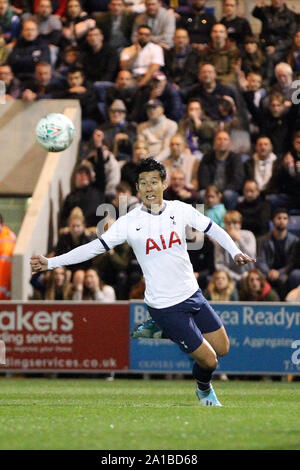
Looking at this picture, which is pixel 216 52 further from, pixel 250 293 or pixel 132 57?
pixel 250 293

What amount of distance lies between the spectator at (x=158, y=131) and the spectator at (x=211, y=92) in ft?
2.25

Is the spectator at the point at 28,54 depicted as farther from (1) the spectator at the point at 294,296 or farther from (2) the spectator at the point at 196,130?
(1) the spectator at the point at 294,296

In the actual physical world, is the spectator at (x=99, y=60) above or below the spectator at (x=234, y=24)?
below

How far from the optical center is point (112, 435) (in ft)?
28.2

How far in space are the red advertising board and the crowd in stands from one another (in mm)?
562

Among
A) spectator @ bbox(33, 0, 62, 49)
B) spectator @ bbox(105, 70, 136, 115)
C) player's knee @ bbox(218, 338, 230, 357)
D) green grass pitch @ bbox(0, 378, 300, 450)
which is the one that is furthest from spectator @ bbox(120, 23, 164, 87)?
player's knee @ bbox(218, 338, 230, 357)

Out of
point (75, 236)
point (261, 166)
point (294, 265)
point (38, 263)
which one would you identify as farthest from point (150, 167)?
point (261, 166)

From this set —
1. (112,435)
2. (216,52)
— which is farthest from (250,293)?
(112,435)

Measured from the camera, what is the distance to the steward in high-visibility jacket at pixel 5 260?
60.4ft

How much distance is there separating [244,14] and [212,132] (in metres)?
4.63

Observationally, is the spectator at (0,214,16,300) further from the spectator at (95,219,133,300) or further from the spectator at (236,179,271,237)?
the spectator at (236,179,271,237)

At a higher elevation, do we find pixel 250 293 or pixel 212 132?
pixel 212 132

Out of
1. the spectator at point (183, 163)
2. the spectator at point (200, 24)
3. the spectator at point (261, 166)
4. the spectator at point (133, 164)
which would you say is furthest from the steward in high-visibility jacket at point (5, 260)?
the spectator at point (200, 24)
